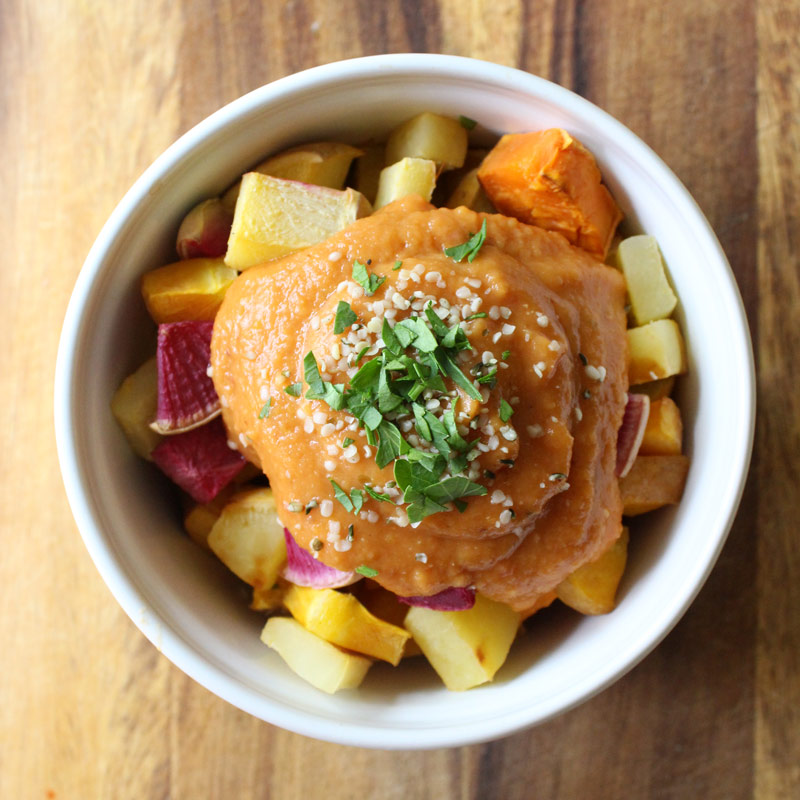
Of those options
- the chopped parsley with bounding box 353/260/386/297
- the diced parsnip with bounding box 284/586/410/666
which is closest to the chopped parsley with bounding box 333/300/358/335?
the chopped parsley with bounding box 353/260/386/297

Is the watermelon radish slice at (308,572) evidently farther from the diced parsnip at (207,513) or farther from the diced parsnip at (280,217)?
the diced parsnip at (280,217)

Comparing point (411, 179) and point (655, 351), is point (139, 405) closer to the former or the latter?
point (411, 179)

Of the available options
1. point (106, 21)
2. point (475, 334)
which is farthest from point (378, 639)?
point (106, 21)

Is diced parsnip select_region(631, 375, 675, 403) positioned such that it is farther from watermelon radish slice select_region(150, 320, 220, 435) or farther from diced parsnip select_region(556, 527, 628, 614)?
watermelon radish slice select_region(150, 320, 220, 435)

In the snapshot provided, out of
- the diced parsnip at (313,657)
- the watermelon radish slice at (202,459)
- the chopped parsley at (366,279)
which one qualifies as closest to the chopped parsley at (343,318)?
the chopped parsley at (366,279)

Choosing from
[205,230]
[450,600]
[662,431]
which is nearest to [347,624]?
[450,600]

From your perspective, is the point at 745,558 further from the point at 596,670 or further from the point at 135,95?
the point at 135,95
